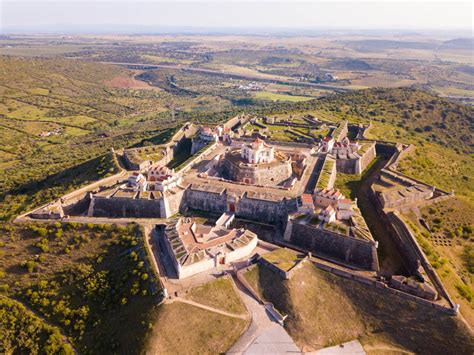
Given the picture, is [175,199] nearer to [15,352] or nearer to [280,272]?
[280,272]

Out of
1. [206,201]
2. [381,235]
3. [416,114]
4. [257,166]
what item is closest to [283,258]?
[381,235]

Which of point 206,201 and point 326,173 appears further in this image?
point 326,173

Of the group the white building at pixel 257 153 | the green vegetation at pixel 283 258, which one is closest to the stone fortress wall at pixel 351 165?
the white building at pixel 257 153

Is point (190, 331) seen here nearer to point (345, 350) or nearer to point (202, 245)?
point (202, 245)

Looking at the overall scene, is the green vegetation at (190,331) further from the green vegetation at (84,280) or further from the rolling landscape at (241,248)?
the green vegetation at (84,280)

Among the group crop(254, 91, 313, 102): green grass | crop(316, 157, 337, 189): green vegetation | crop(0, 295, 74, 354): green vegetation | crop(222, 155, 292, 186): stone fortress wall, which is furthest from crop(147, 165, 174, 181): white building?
crop(254, 91, 313, 102): green grass

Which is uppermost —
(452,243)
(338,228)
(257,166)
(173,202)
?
(257,166)

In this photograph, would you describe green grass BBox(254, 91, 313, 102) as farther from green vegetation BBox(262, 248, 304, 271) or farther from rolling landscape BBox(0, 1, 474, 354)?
green vegetation BBox(262, 248, 304, 271)

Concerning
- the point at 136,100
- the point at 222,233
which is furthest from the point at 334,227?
the point at 136,100
